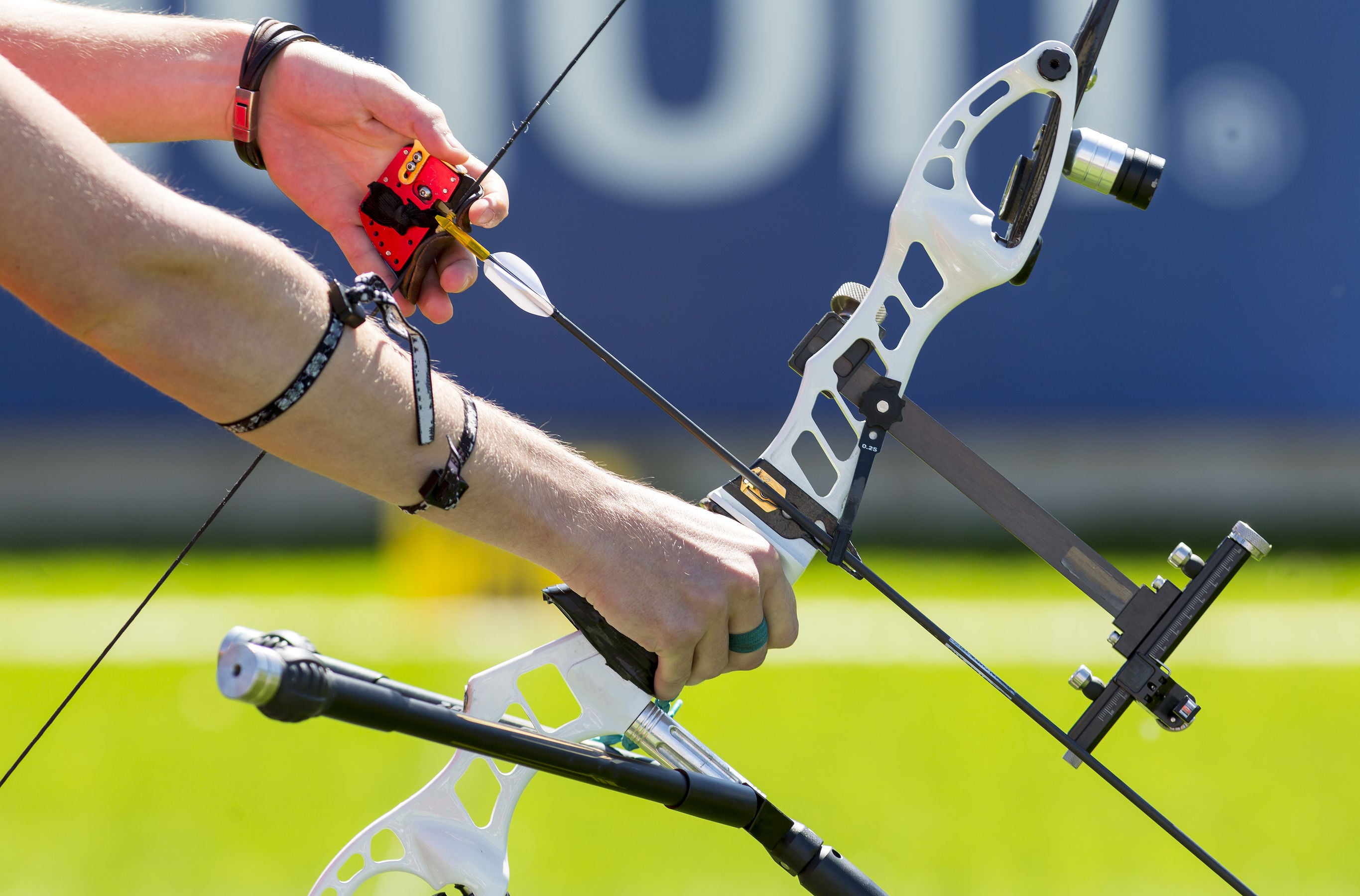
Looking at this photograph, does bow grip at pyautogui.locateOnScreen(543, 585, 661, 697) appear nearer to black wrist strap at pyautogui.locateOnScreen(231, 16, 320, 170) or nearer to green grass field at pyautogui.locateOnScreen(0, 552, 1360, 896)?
black wrist strap at pyautogui.locateOnScreen(231, 16, 320, 170)

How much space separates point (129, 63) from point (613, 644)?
0.98m

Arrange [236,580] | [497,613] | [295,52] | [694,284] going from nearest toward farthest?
[295,52] → [497,613] → [236,580] → [694,284]

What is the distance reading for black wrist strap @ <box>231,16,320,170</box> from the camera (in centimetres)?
177

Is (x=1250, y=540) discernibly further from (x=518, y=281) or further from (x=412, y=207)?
(x=412, y=207)

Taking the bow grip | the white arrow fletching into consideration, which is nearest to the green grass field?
the bow grip

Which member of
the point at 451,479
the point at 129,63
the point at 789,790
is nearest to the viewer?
the point at 451,479

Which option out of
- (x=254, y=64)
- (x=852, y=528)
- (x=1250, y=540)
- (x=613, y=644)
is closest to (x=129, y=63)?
(x=254, y=64)

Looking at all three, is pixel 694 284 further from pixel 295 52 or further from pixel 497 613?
pixel 295 52

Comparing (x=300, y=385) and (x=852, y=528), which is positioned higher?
(x=852, y=528)

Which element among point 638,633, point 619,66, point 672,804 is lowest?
point 672,804

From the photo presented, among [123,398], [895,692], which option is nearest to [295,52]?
[895,692]

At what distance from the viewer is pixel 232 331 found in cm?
116

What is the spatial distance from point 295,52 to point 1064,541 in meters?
1.13

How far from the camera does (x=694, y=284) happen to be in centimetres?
586
